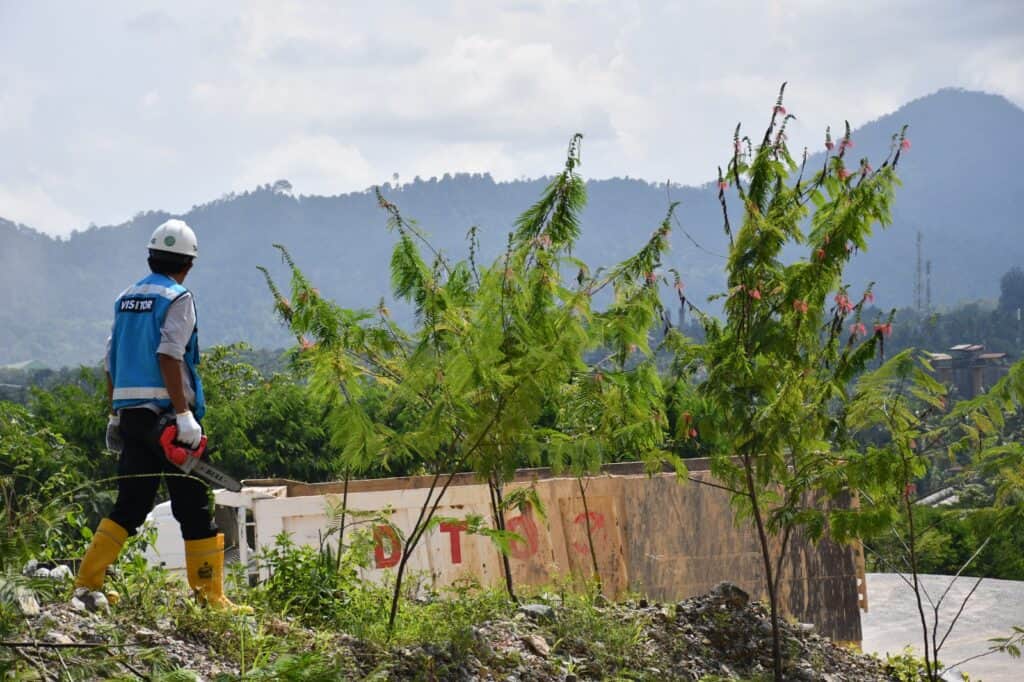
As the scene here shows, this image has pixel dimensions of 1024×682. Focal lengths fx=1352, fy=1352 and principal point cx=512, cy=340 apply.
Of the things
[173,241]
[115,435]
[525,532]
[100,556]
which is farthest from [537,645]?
[525,532]

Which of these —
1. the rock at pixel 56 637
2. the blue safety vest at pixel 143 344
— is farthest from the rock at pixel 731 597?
the rock at pixel 56 637

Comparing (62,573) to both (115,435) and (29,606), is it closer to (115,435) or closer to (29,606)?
(115,435)

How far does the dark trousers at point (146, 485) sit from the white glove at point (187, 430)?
174 mm

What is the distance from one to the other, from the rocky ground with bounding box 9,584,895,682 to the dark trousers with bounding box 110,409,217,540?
0.61 metres

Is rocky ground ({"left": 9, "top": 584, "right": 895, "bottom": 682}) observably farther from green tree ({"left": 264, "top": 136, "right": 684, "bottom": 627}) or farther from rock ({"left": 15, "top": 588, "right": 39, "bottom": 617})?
green tree ({"left": 264, "top": 136, "right": 684, "bottom": 627})

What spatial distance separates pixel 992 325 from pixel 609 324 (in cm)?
16307

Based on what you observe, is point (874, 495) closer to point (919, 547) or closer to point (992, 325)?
point (919, 547)

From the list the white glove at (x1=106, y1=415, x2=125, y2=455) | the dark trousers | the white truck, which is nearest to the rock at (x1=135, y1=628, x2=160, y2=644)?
the dark trousers

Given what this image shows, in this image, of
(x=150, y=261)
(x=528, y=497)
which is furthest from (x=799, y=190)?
(x=150, y=261)

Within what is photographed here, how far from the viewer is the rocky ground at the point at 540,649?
6.10 m

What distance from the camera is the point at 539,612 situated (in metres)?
8.34

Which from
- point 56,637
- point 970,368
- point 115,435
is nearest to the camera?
point 56,637

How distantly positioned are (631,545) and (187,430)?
6575mm

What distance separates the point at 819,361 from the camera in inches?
335
